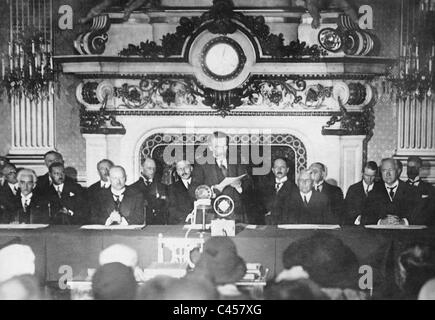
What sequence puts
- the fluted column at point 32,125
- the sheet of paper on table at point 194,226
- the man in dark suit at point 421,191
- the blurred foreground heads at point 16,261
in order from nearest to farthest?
1. the blurred foreground heads at point 16,261
2. the sheet of paper on table at point 194,226
3. the man in dark suit at point 421,191
4. the fluted column at point 32,125

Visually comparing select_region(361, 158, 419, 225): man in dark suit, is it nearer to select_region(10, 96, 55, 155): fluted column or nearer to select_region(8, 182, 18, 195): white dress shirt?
select_region(10, 96, 55, 155): fluted column

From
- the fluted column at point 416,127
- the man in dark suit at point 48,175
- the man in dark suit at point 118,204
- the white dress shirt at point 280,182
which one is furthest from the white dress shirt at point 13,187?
the fluted column at point 416,127

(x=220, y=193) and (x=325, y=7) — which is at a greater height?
(x=325, y=7)

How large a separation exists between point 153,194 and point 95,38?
5.44 feet

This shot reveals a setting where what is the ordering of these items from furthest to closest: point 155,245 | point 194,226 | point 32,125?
point 32,125
point 194,226
point 155,245

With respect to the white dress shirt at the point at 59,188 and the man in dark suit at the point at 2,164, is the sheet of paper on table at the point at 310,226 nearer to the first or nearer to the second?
the white dress shirt at the point at 59,188

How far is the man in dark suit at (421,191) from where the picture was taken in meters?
6.73

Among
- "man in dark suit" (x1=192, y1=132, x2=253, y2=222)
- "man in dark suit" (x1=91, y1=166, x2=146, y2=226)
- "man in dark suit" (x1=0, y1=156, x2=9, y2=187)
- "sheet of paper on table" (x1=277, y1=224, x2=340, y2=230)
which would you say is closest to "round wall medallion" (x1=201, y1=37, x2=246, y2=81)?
"man in dark suit" (x1=192, y1=132, x2=253, y2=222)

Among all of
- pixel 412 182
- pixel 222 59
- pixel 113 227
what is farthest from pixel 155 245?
→ pixel 412 182

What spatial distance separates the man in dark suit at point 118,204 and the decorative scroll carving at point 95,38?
1207 millimetres

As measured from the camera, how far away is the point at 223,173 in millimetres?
6910

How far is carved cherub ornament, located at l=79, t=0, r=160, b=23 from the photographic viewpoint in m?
6.95

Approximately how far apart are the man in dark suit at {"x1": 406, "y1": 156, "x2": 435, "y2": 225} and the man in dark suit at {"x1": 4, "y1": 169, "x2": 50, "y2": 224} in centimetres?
359

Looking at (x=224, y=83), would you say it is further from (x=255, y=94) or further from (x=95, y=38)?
(x=95, y=38)
